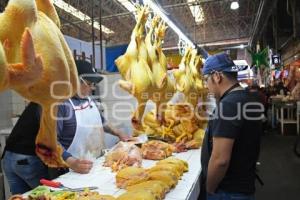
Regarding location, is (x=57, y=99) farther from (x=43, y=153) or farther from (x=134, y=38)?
(x=134, y=38)

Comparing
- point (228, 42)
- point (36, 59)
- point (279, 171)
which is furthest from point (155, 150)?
point (228, 42)

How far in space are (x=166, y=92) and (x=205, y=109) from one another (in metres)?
2.07

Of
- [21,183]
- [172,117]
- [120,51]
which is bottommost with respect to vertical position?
[21,183]

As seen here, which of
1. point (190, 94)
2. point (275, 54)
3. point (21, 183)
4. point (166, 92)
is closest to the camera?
point (166, 92)

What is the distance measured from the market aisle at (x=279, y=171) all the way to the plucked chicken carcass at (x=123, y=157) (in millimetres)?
2701

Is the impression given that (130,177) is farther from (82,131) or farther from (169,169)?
(82,131)

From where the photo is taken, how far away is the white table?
1.97 meters

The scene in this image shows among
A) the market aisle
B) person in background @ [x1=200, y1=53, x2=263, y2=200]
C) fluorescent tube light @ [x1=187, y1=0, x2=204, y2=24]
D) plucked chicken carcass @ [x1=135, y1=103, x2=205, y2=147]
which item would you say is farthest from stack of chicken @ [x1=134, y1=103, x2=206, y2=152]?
fluorescent tube light @ [x1=187, y1=0, x2=204, y2=24]

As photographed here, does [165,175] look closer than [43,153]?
No

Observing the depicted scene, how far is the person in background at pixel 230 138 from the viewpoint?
1.96m

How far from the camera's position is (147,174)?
2.09 m

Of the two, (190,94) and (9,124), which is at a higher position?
(190,94)

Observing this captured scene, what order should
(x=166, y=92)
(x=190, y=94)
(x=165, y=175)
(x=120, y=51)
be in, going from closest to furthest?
(x=165, y=175), (x=166, y=92), (x=190, y=94), (x=120, y=51)

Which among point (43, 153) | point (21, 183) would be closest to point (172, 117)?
point (21, 183)
